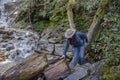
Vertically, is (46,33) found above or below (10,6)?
below

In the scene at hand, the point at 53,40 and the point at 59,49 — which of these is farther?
the point at 53,40

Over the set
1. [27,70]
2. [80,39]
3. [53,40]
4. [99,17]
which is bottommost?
[27,70]

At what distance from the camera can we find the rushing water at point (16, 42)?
11.9 metres

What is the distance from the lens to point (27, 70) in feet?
25.5

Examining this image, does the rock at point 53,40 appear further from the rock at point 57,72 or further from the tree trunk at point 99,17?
the rock at point 57,72

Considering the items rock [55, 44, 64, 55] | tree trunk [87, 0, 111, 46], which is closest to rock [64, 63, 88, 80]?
tree trunk [87, 0, 111, 46]

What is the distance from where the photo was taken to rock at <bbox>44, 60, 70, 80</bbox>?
7.77 metres

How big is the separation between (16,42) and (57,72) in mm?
5807

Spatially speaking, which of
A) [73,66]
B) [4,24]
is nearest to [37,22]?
[4,24]

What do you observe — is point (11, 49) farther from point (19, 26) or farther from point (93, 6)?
point (93, 6)

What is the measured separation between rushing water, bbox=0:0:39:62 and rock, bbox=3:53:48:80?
11.0 ft

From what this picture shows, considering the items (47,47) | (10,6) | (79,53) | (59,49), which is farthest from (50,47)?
(10,6)

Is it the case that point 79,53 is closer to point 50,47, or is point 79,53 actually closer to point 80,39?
point 80,39

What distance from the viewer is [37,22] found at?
586 inches
